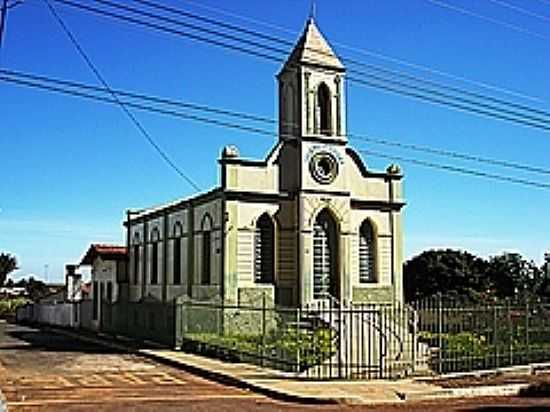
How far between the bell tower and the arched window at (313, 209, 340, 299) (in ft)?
10.7

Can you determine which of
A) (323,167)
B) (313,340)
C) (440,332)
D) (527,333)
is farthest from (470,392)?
(323,167)

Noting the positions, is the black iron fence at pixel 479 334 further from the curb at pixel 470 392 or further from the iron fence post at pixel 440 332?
the curb at pixel 470 392

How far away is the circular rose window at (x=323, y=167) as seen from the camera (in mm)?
30375

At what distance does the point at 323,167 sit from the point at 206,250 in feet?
18.1

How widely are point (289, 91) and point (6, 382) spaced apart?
55.5 feet

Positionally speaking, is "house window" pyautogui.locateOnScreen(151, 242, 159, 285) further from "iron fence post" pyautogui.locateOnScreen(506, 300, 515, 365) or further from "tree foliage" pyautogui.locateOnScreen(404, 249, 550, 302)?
"tree foliage" pyautogui.locateOnScreen(404, 249, 550, 302)

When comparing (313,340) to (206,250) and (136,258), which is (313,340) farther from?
(136,258)

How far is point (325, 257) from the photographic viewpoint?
3083 centimetres

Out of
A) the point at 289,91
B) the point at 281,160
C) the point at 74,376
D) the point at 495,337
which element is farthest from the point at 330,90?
the point at 74,376

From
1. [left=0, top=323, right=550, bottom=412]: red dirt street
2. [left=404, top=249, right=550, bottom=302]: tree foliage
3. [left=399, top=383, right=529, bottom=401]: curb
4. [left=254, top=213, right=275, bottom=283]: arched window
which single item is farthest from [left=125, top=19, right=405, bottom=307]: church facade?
[left=404, top=249, right=550, bottom=302]: tree foliage

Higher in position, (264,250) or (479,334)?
(264,250)

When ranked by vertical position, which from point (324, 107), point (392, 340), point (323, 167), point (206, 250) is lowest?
point (392, 340)

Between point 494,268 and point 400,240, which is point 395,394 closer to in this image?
point 400,240

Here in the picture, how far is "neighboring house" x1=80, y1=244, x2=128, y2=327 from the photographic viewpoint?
138ft
